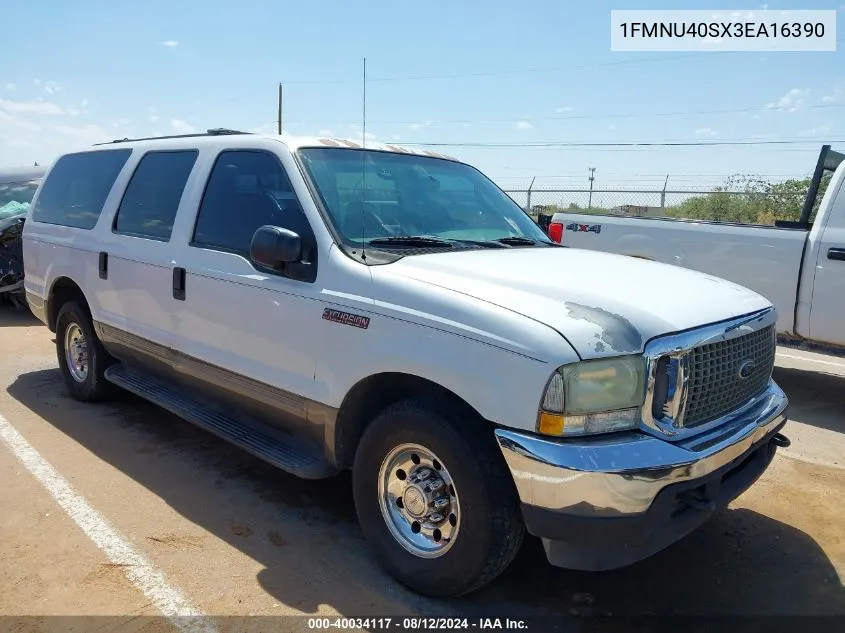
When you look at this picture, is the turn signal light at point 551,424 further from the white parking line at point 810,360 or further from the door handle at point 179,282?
the white parking line at point 810,360

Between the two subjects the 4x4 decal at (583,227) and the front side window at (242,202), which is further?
the 4x4 decal at (583,227)

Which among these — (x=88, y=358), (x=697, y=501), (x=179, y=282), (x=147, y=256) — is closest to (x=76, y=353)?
→ (x=88, y=358)

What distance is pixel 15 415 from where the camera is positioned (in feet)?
17.9

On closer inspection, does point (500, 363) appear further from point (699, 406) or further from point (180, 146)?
A: point (180, 146)

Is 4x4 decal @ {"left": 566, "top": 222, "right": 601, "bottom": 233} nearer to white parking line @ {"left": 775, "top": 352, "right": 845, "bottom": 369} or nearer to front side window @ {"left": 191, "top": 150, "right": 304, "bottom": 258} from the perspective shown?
white parking line @ {"left": 775, "top": 352, "right": 845, "bottom": 369}

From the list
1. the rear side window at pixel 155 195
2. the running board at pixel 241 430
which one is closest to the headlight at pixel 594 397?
the running board at pixel 241 430

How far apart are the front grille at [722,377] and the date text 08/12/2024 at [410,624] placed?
1136mm

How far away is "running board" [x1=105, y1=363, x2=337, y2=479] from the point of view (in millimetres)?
3406

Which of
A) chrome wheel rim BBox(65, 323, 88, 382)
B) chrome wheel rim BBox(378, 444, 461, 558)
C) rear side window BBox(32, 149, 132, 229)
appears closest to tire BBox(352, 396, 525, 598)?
chrome wheel rim BBox(378, 444, 461, 558)

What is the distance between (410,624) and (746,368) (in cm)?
181

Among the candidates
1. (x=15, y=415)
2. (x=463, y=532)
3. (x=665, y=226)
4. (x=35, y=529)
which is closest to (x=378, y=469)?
(x=463, y=532)

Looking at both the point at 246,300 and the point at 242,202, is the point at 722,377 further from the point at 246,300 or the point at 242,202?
the point at 242,202

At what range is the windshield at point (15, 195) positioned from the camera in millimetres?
11125

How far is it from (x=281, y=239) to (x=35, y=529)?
80.0 inches
